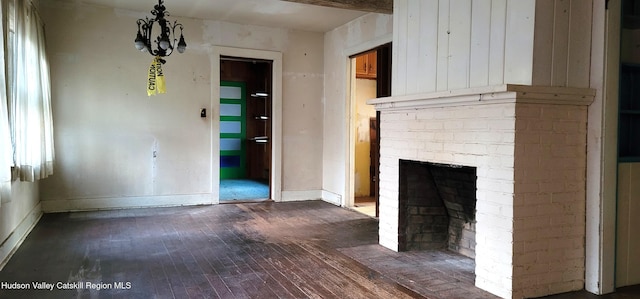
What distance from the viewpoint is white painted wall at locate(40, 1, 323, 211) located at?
5.68m

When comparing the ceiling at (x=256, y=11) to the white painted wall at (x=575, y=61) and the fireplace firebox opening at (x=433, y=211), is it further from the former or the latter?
the white painted wall at (x=575, y=61)

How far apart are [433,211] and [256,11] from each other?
3.62 m

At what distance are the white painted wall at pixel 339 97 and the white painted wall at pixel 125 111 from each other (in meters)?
0.72

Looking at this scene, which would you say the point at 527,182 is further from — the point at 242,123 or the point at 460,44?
the point at 242,123

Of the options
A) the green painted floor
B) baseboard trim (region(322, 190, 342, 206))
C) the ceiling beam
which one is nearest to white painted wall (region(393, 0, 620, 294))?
the ceiling beam

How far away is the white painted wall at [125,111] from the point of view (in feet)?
18.6

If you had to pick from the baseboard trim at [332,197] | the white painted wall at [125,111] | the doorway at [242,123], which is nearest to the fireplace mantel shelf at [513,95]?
the baseboard trim at [332,197]

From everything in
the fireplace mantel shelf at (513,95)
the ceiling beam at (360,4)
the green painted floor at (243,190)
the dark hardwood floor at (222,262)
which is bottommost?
the dark hardwood floor at (222,262)

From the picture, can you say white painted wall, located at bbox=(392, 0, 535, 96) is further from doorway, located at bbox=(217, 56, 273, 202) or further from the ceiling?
doorway, located at bbox=(217, 56, 273, 202)

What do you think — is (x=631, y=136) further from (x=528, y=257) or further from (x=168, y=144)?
(x=168, y=144)

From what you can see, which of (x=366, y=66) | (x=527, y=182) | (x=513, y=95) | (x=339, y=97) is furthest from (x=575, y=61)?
(x=366, y=66)

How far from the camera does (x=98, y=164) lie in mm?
5867

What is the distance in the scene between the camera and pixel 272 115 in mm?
6867

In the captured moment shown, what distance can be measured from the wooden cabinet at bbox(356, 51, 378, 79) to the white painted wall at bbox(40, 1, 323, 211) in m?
1.17
